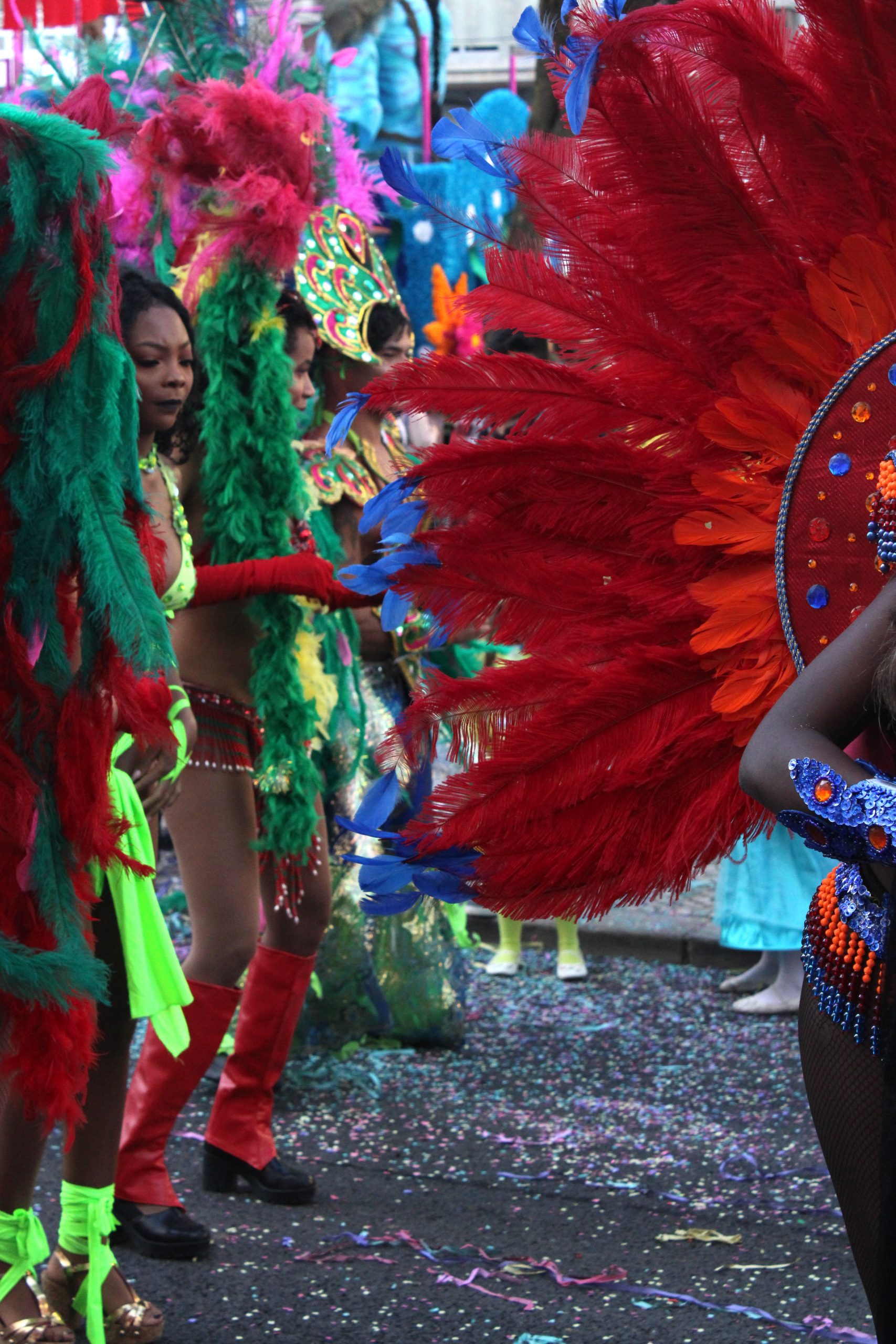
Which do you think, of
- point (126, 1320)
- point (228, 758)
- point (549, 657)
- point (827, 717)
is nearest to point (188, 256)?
point (228, 758)

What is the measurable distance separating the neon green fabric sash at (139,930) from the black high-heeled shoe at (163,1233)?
0.59m

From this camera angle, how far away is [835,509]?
178 centimetres

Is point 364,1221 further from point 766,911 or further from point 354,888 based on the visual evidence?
point 766,911

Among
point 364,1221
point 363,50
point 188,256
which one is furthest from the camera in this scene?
point 363,50

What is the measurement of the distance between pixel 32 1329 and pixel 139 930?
0.68m

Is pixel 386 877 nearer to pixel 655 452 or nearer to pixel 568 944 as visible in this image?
pixel 655 452

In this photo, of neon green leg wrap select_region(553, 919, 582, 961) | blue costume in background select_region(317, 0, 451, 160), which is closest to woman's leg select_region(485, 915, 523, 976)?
neon green leg wrap select_region(553, 919, 582, 961)

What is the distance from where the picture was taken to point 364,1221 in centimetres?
342

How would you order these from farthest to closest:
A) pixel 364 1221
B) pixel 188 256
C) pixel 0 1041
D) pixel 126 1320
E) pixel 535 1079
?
pixel 535 1079
pixel 188 256
pixel 364 1221
pixel 126 1320
pixel 0 1041

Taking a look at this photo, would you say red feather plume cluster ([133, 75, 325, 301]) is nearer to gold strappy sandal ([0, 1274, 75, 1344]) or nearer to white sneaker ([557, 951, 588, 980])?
gold strappy sandal ([0, 1274, 75, 1344])

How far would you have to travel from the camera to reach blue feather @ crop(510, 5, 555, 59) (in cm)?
199

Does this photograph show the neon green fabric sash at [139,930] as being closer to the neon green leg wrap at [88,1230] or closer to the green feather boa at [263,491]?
the neon green leg wrap at [88,1230]

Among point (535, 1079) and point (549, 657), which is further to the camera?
point (535, 1079)

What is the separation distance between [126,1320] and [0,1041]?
797 mm
